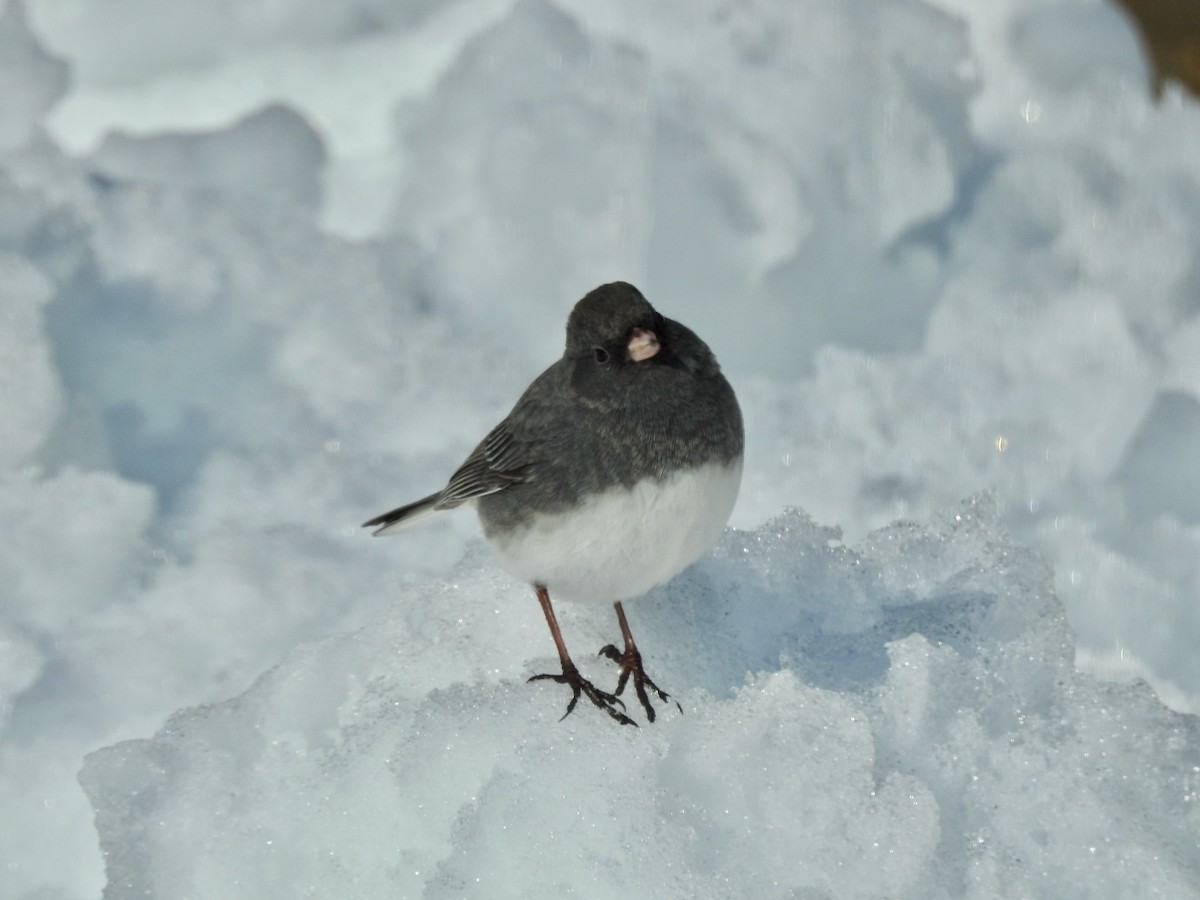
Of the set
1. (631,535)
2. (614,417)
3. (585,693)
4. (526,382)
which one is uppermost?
(614,417)

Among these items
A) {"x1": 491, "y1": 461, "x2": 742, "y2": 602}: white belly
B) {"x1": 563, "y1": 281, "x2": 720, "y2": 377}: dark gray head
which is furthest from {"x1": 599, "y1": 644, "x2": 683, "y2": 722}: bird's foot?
{"x1": 563, "y1": 281, "x2": 720, "y2": 377}: dark gray head

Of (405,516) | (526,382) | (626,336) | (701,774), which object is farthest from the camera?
(526,382)

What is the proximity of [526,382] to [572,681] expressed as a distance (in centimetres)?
150

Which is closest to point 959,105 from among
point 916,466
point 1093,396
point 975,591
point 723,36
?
point 723,36

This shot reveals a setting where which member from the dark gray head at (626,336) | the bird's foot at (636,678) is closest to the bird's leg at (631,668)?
the bird's foot at (636,678)

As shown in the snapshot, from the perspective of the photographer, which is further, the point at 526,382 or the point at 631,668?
the point at 526,382

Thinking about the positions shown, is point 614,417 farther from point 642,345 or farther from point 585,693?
point 585,693

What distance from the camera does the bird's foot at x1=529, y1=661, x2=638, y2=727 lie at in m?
1.86

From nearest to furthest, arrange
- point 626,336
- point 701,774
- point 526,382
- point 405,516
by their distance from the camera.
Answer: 1. point 701,774
2. point 626,336
3. point 405,516
4. point 526,382

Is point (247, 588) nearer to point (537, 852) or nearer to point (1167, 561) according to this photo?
point (537, 852)

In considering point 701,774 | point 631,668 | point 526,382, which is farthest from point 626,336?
point 526,382

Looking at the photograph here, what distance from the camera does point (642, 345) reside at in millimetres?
1839

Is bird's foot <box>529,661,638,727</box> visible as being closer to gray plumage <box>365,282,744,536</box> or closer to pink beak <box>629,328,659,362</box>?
Answer: gray plumage <box>365,282,744,536</box>

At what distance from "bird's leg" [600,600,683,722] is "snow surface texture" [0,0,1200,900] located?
0.04 metres
